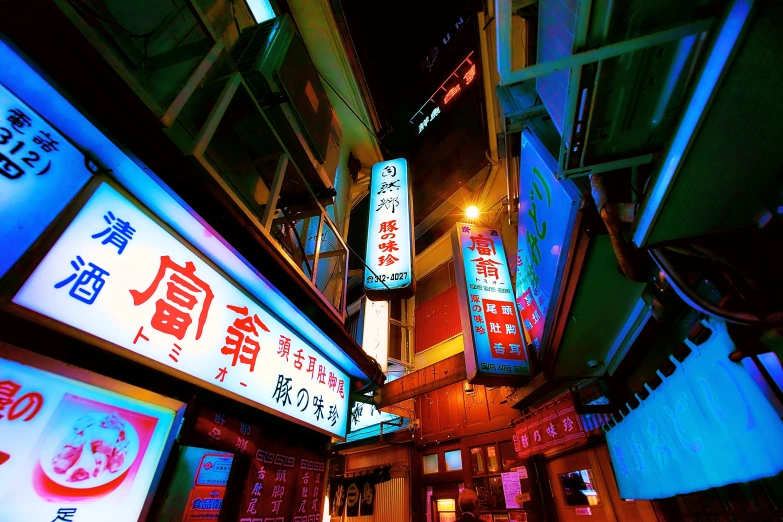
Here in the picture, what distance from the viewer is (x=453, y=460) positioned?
11.5 metres

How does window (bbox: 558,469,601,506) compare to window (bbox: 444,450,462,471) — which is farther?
window (bbox: 444,450,462,471)

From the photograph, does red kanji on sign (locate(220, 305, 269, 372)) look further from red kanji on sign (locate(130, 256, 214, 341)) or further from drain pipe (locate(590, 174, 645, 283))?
drain pipe (locate(590, 174, 645, 283))

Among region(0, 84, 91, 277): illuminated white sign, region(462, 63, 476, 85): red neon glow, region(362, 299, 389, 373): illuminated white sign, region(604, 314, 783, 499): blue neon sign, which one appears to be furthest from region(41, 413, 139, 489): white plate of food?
region(462, 63, 476, 85): red neon glow

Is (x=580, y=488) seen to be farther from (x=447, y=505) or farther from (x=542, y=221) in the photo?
(x=542, y=221)

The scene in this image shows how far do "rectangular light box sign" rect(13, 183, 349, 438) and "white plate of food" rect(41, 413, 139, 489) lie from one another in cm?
56

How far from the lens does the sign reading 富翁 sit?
707 centimetres

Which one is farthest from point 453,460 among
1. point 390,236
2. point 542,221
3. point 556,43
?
point 556,43

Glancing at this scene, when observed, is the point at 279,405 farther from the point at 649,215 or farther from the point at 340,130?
the point at 340,130

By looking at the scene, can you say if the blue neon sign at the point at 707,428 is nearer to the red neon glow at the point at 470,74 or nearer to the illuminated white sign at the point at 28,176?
the illuminated white sign at the point at 28,176

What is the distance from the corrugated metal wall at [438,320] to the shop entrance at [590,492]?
6.43 m

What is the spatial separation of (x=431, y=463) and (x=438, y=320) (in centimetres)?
598

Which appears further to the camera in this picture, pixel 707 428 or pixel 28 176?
pixel 707 428

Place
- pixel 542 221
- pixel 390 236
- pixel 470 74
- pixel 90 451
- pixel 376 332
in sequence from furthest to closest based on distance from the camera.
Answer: pixel 470 74
pixel 376 332
pixel 390 236
pixel 542 221
pixel 90 451

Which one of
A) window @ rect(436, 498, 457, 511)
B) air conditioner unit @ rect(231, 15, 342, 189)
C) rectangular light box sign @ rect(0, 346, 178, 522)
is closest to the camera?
rectangular light box sign @ rect(0, 346, 178, 522)
